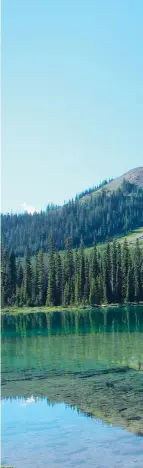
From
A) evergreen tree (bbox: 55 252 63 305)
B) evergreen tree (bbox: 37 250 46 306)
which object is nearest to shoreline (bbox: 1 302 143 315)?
evergreen tree (bbox: 37 250 46 306)

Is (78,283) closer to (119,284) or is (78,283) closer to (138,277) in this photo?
(119,284)

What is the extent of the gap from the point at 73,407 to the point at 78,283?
114 meters

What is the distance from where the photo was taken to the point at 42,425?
2391 centimetres

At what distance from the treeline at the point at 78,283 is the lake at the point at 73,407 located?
89866 mm

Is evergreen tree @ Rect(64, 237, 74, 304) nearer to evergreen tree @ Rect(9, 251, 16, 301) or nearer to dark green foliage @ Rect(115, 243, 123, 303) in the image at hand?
dark green foliage @ Rect(115, 243, 123, 303)

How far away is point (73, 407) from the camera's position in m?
26.3

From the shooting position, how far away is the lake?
19.7 meters

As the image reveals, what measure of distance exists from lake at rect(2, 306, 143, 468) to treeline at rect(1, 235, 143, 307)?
8987cm

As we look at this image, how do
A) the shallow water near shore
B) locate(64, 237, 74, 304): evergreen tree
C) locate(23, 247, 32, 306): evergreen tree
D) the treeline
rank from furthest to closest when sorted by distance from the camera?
1. locate(23, 247, 32, 306): evergreen tree
2. locate(64, 237, 74, 304): evergreen tree
3. the treeline
4. the shallow water near shore

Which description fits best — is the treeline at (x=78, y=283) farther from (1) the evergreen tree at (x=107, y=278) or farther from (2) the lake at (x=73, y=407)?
(2) the lake at (x=73, y=407)

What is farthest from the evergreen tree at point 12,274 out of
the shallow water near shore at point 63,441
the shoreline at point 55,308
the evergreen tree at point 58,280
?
the shallow water near shore at point 63,441

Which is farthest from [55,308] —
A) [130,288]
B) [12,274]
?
[12,274]

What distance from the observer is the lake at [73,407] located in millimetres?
19719

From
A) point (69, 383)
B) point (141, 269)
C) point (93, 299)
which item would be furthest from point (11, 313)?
point (69, 383)
